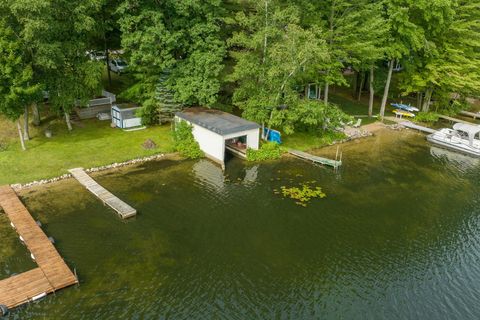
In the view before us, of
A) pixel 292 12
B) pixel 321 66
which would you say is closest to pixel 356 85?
pixel 321 66

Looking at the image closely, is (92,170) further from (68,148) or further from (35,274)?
(35,274)

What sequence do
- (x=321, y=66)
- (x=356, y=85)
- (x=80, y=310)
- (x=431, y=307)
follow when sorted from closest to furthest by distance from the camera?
1. (x=80, y=310)
2. (x=431, y=307)
3. (x=321, y=66)
4. (x=356, y=85)

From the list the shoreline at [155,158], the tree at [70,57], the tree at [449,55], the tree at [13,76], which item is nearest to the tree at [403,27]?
the tree at [449,55]

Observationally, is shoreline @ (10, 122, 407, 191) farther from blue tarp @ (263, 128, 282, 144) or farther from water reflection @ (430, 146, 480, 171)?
water reflection @ (430, 146, 480, 171)

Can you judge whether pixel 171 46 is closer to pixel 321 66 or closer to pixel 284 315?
pixel 321 66

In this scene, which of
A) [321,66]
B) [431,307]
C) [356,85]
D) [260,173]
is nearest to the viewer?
[431,307]
